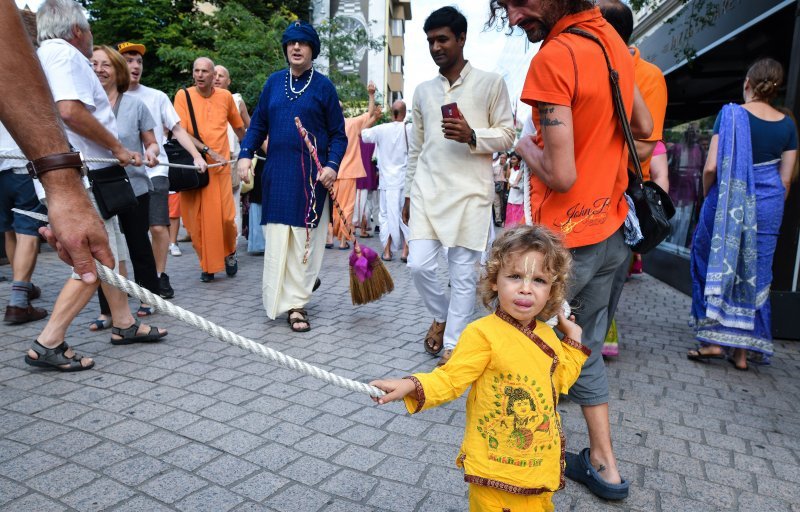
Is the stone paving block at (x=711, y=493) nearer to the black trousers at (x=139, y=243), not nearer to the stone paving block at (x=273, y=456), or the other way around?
the stone paving block at (x=273, y=456)

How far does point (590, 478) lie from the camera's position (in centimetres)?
241

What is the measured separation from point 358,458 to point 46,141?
1857mm

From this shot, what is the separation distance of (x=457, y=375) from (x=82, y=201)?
1.18 m

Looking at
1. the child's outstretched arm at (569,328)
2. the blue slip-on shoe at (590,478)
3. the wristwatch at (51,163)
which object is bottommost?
the blue slip-on shoe at (590,478)

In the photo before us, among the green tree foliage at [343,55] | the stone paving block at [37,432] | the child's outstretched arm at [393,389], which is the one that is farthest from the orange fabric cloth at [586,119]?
the green tree foliage at [343,55]

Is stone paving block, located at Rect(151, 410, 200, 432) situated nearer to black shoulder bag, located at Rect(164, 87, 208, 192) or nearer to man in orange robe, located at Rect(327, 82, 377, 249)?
black shoulder bag, located at Rect(164, 87, 208, 192)

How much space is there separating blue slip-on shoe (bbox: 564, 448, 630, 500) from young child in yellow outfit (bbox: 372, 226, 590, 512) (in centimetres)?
65

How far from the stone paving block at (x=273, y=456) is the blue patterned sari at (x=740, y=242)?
3.34 m

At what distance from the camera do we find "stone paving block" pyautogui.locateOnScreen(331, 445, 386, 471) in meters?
2.54

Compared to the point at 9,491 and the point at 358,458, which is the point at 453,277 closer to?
the point at 358,458

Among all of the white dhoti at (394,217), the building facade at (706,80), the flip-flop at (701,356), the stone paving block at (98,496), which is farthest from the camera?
the white dhoti at (394,217)

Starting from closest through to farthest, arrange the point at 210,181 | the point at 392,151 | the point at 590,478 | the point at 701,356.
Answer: the point at 590,478, the point at 701,356, the point at 210,181, the point at 392,151

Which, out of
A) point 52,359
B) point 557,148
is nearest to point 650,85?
point 557,148

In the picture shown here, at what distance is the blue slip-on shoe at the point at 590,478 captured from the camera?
2.33m
